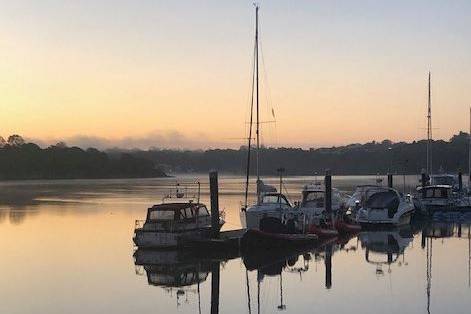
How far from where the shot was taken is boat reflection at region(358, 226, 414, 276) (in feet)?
84.2

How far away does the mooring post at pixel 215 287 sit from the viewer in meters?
17.7

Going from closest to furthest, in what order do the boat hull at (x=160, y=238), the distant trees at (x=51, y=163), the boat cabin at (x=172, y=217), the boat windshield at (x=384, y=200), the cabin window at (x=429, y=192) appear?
the boat hull at (x=160, y=238), the boat cabin at (x=172, y=217), the boat windshield at (x=384, y=200), the cabin window at (x=429, y=192), the distant trees at (x=51, y=163)

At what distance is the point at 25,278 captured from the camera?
71.9ft

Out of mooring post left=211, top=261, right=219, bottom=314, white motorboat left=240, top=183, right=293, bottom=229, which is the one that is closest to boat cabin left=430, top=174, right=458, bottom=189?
white motorboat left=240, top=183, right=293, bottom=229

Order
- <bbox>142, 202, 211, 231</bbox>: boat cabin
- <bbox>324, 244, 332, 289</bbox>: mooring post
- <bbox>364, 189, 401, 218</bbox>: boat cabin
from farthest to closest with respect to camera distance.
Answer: <bbox>364, 189, 401, 218</bbox>: boat cabin < <bbox>142, 202, 211, 231</bbox>: boat cabin < <bbox>324, 244, 332, 289</bbox>: mooring post

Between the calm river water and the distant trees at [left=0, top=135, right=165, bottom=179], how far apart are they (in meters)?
144

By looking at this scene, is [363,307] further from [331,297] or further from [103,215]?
[103,215]

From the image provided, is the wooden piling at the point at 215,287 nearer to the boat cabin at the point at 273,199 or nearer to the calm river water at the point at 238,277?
the calm river water at the point at 238,277

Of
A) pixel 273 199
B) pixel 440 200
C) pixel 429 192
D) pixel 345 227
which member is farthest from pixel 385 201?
pixel 273 199

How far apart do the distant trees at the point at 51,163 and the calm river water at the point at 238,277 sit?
144 meters

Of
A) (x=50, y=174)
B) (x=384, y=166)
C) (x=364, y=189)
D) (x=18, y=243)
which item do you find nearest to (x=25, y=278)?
(x=18, y=243)

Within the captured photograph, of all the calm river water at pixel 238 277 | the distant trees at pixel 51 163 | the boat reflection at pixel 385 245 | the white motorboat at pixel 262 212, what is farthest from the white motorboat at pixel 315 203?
the distant trees at pixel 51 163

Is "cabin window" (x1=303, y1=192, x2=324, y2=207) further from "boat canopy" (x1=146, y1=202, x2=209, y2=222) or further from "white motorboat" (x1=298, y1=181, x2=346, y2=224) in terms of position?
"boat canopy" (x1=146, y1=202, x2=209, y2=222)

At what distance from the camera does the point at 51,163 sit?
582ft
